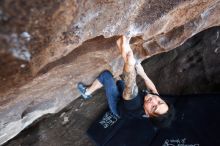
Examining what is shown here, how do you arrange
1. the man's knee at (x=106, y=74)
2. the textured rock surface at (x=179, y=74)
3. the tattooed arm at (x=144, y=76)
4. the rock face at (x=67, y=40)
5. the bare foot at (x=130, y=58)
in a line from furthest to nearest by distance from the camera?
the textured rock surface at (x=179, y=74) → the man's knee at (x=106, y=74) → the tattooed arm at (x=144, y=76) → the bare foot at (x=130, y=58) → the rock face at (x=67, y=40)

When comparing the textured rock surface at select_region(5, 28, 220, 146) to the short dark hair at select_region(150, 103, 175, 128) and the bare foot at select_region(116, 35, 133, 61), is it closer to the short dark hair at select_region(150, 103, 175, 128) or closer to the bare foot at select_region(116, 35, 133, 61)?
the short dark hair at select_region(150, 103, 175, 128)

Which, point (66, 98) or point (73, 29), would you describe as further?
point (66, 98)

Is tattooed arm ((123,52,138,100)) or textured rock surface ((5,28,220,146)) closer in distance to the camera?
tattooed arm ((123,52,138,100))

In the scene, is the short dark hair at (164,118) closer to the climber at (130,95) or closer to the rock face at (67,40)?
the climber at (130,95)

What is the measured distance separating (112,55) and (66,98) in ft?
2.70

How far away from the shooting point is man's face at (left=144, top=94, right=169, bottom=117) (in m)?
2.83

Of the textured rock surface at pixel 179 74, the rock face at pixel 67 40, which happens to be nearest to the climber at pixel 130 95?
the rock face at pixel 67 40

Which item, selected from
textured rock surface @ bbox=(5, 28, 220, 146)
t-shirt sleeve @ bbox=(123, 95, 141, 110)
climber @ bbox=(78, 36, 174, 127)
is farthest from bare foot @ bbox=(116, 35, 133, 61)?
textured rock surface @ bbox=(5, 28, 220, 146)

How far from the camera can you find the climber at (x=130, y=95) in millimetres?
2566

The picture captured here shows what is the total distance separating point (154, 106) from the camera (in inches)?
112

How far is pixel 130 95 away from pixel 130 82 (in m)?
0.20

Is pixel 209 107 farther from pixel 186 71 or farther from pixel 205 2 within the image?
pixel 205 2

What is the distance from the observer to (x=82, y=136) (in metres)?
3.80

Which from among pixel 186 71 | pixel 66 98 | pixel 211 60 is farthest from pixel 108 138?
pixel 211 60
